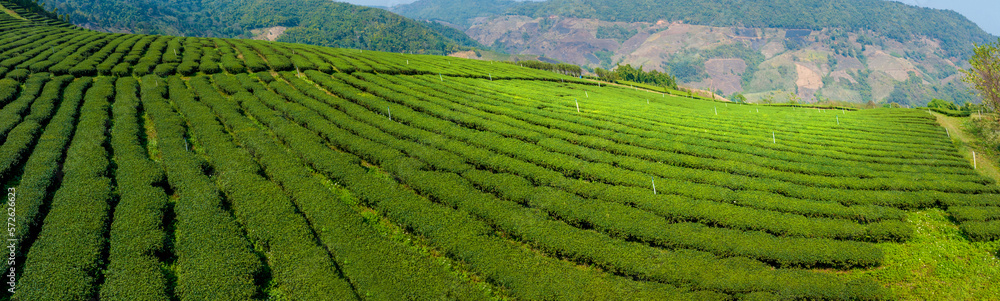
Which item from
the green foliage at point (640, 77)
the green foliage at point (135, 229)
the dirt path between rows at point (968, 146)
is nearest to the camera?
the green foliage at point (135, 229)

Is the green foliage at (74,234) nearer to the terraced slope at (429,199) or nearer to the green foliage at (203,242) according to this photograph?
the terraced slope at (429,199)

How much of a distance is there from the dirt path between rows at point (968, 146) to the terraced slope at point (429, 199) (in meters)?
1.47

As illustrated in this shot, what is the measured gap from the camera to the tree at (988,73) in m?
27.9

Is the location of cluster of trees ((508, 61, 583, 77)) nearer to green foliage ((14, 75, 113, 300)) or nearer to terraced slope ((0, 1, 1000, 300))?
terraced slope ((0, 1, 1000, 300))

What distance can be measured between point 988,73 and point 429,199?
4213 cm

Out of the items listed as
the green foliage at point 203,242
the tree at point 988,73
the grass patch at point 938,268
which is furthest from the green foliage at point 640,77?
the green foliage at point 203,242

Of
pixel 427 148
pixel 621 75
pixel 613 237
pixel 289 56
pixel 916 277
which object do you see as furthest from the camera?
pixel 621 75

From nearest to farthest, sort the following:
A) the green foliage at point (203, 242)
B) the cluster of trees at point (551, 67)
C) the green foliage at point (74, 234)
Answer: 1. the green foliage at point (74, 234)
2. the green foliage at point (203, 242)
3. the cluster of trees at point (551, 67)

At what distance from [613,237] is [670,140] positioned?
45.2ft

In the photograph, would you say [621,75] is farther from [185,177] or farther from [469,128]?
[185,177]

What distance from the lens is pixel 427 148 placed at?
840 inches

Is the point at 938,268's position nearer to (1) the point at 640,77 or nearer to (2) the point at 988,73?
(2) the point at 988,73

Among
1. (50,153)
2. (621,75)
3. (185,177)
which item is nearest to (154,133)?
(50,153)

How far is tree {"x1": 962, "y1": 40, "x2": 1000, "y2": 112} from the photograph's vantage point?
27938mm
